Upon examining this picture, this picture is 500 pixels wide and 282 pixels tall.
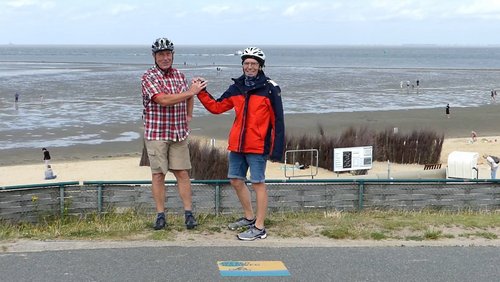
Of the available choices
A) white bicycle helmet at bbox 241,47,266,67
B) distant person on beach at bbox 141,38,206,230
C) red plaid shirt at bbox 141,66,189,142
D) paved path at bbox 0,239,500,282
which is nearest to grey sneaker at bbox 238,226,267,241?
paved path at bbox 0,239,500,282

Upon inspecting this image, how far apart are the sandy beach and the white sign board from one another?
0.33m

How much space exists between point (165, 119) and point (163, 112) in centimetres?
6

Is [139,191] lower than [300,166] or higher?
higher

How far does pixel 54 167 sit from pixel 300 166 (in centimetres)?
717

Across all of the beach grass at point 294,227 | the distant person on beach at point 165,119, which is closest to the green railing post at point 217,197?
the beach grass at point 294,227

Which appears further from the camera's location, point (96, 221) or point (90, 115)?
point (90, 115)

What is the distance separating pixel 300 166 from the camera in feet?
58.1

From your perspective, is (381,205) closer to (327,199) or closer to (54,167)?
(327,199)

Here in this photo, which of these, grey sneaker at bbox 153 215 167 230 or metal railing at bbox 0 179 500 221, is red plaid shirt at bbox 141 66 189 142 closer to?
grey sneaker at bbox 153 215 167 230

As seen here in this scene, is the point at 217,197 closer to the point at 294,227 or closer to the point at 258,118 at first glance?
the point at 294,227

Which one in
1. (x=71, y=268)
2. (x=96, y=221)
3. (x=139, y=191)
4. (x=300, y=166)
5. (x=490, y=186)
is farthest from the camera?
(x=300, y=166)

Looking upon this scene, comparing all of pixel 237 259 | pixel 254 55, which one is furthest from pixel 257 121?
pixel 237 259

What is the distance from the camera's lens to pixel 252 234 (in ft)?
18.3

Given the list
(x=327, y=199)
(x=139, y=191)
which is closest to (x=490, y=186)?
(x=327, y=199)
